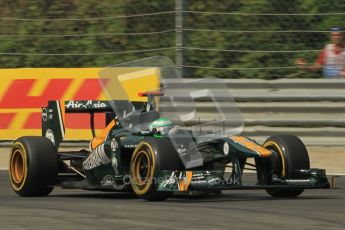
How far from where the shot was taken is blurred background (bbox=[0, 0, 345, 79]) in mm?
14602

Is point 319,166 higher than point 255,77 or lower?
lower

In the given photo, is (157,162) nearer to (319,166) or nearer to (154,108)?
(154,108)

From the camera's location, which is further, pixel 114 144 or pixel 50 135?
pixel 50 135

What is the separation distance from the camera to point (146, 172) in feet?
29.2

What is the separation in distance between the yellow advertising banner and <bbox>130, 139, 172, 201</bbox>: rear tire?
19.2 ft

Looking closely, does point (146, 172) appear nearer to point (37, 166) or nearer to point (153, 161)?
point (153, 161)

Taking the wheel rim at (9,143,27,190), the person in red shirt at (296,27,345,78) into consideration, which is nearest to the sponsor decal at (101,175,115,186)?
the wheel rim at (9,143,27,190)

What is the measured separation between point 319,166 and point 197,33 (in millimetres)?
3361

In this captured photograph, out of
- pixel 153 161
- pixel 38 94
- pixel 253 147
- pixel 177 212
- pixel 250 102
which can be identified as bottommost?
pixel 177 212

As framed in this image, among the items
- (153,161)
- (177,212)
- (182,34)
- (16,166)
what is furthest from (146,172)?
(182,34)

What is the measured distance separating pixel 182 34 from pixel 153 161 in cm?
643

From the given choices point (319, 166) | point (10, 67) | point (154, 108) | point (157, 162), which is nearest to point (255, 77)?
point (319, 166)

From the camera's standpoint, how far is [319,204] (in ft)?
28.7

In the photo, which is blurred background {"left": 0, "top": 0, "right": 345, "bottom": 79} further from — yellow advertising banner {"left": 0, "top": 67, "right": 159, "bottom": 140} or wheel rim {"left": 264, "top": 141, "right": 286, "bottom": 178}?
wheel rim {"left": 264, "top": 141, "right": 286, "bottom": 178}
